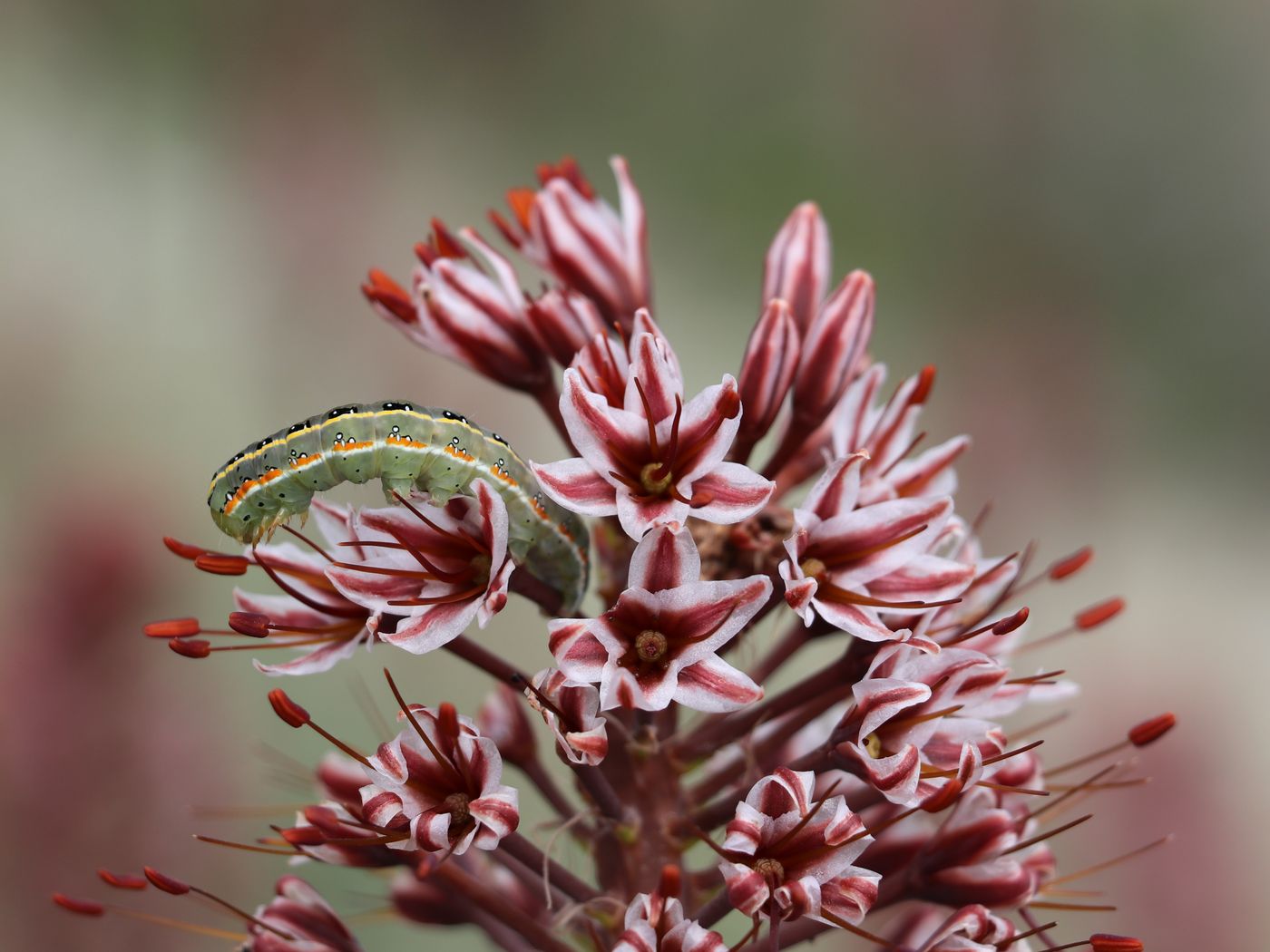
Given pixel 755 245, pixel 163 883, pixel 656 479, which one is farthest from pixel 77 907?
pixel 755 245

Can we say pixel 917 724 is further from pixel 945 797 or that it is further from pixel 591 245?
pixel 591 245

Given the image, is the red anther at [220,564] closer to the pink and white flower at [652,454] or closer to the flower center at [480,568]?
the flower center at [480,568]

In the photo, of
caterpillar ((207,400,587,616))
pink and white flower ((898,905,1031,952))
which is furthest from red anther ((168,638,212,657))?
pink and white flower ((898,905,1031,952))

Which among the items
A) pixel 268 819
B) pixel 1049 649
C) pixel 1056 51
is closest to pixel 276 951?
pixel 268 819

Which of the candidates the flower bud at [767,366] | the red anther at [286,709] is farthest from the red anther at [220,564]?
the flower bud at [767,366]

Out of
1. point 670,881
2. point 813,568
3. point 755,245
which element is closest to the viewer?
point 670,881

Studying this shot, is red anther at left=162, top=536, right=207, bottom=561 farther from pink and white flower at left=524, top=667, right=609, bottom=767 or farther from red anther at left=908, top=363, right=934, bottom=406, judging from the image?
red anther at left=908, top=363, right=934, bottom=406
